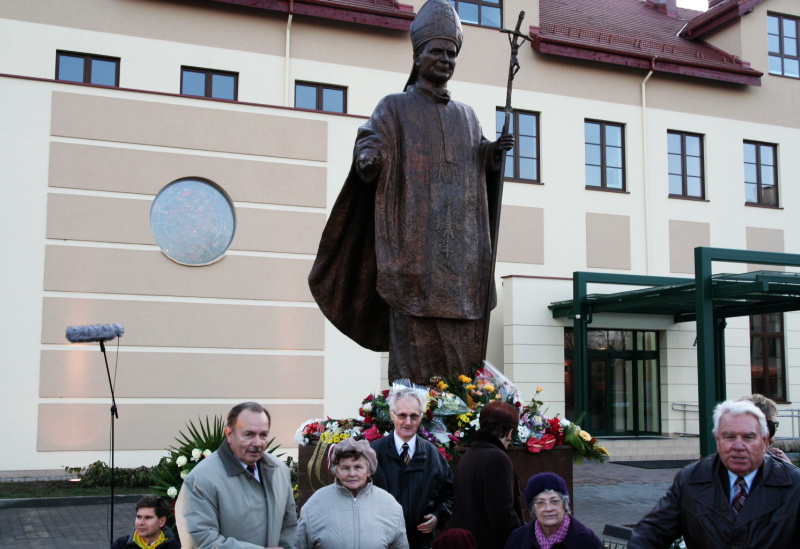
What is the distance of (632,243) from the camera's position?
2147cm

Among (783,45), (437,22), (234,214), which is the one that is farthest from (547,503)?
(783,45)

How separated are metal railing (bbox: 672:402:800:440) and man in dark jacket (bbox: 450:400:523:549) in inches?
720

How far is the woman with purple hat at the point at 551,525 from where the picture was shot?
3.86m

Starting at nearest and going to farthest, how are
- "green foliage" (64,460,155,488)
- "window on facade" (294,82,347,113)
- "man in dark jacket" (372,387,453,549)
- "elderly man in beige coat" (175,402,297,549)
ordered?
"elderly man in beige coat" (175,402,297,549) → "man in dark jacket" (372,387,453,549) → "green foliage" (64,460,155,488) → "window on facade" (294,82,347,113)

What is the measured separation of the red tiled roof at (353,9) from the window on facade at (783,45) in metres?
10.6

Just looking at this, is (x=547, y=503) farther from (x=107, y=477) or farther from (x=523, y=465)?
(x=107, y=477)

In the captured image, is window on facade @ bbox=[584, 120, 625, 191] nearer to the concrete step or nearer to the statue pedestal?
the concrete step

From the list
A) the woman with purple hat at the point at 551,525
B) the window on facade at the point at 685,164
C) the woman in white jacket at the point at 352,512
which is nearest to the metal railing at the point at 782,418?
the window on facade at the point at 685,164

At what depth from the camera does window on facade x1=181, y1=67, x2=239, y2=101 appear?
18.1 m

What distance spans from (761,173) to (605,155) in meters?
4.73

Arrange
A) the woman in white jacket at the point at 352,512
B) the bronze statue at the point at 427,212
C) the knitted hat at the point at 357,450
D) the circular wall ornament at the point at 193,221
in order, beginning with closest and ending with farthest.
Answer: the woman in white jacket at the point at 352,512
the knitted hat at the point at 357,450
the bronze statue at the point at 427,212
the circular wall ornament at the point at 193,221

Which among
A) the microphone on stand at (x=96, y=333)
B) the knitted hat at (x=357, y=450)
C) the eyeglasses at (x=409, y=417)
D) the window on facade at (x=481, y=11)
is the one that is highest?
the window on facade at (x=481, y=11)

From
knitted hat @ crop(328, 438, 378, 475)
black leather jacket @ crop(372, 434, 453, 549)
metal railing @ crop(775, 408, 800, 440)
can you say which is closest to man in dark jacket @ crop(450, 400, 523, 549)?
black leather jacket @ crop(372, 434, 453, 549)

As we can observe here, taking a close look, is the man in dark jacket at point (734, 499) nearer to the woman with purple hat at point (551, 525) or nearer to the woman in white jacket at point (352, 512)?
the woman with purple hat at point (551, 525)
